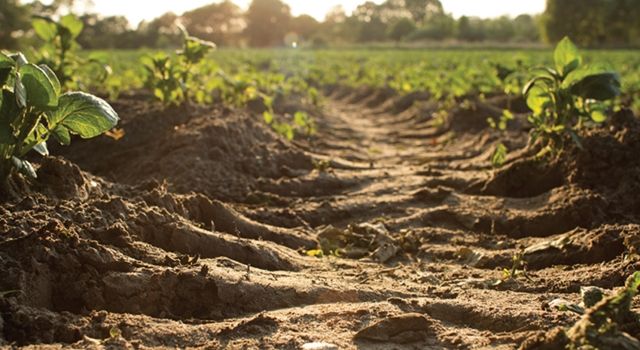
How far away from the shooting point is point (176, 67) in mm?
7223

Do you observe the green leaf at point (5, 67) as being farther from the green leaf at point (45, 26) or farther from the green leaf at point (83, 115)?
the green leaf at point (45, 26)

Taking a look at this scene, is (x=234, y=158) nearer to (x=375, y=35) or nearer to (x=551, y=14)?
(x=551, y=14)

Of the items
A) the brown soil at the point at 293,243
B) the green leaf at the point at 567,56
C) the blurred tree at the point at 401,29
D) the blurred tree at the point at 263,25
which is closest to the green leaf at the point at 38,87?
the brown soil at the point at 293,243

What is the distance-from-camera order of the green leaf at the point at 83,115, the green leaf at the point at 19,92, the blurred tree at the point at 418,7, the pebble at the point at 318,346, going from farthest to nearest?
the blurred tree at the point at 418,7 < the green leaf at the point at 83,115 < the green leaf at the point at 19,92 < the pebble at the point at 318,346

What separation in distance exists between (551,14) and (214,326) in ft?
208

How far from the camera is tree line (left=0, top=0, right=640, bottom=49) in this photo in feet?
183

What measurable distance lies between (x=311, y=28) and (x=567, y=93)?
87795mm

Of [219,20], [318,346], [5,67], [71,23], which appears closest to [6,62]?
[5,67]

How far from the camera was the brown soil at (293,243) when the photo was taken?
2568mm

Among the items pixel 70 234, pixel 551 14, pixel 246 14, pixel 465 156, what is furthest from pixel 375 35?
pixel 70 234

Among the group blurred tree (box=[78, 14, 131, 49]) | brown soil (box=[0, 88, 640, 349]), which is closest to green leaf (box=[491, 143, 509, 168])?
brown soil (box=[0, 88, 640, 349])

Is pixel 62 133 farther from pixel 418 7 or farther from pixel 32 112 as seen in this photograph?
pixel 418 7

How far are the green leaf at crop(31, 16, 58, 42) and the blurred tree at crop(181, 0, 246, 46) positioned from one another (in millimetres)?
78270

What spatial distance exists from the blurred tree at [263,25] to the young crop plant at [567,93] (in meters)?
76.6
